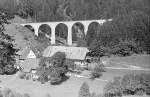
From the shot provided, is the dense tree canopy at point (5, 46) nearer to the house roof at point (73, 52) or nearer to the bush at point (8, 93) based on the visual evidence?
the bush at point (8, 93)

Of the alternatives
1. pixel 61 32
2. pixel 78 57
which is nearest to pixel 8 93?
pixel 78 57

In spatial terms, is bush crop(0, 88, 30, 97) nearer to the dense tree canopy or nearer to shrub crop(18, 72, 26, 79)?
shrub crop(18, 72, 26, 79)

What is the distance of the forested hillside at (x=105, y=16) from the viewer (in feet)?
197

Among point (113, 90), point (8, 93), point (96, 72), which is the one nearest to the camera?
point (113, 90)

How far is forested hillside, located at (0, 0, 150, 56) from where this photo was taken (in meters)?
60.1

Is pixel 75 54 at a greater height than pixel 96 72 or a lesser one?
greater

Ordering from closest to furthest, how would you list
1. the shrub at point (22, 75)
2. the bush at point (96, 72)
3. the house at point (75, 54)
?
the bush at point (96, 72) < the shrub at point (22, 75) < the house at point (75, 54)

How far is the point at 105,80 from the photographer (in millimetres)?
40406

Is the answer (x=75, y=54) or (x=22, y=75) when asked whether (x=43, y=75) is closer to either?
(x=22, y=75)

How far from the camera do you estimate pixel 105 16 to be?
89.8 m

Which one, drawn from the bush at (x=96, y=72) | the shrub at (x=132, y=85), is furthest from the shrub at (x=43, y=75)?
the shrub at (x=132, y=85)

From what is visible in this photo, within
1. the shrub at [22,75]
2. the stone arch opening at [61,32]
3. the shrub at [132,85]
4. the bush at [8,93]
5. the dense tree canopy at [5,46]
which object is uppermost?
the stone arch opening at [61,32]

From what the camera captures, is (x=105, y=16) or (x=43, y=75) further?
(x=105, y=16)

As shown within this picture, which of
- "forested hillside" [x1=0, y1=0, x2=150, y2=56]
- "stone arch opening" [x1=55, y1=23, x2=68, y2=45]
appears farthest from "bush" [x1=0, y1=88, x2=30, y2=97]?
"stone arch opening" [x1=55, y1=23, x2=68, y2=45]
